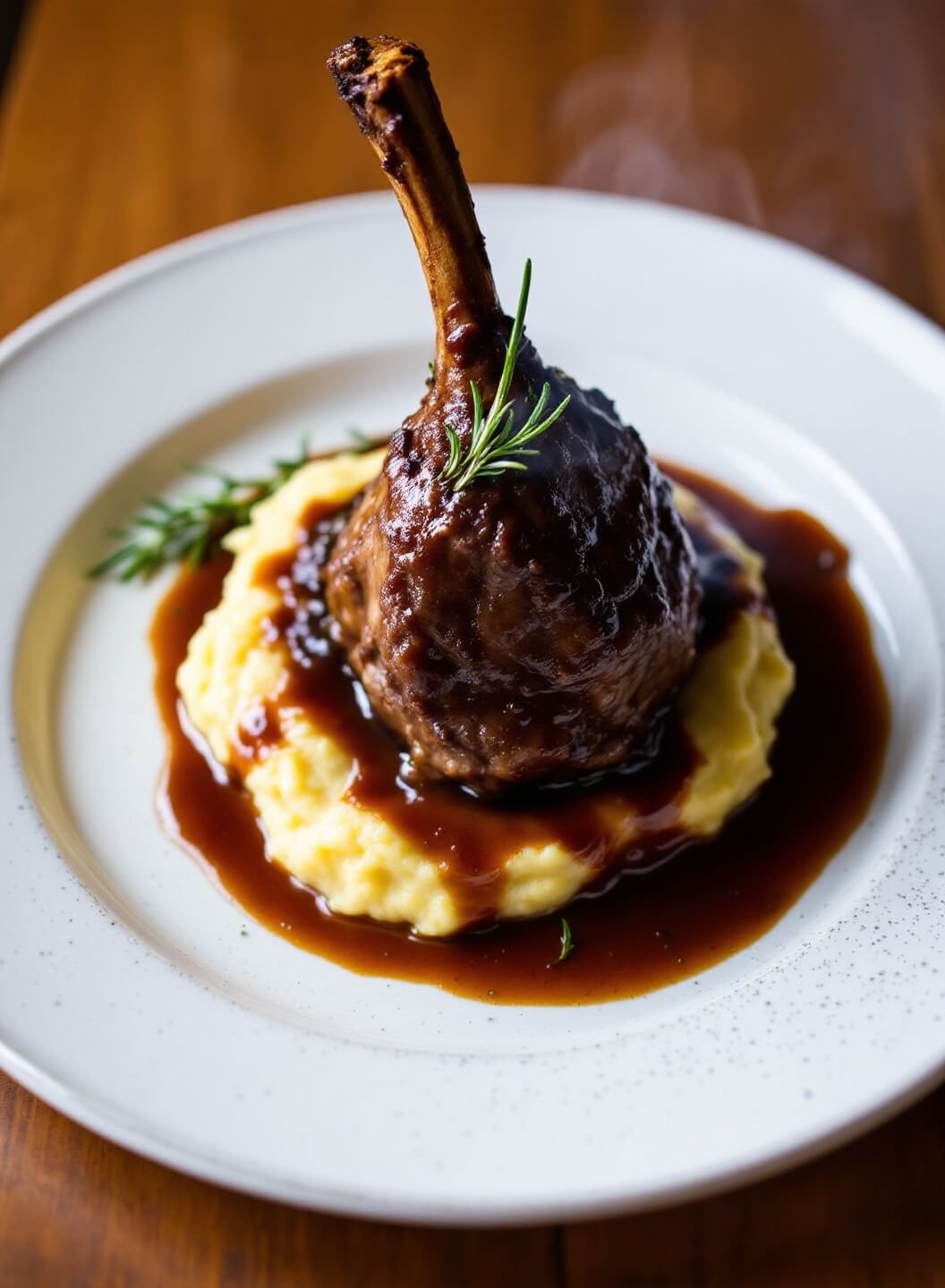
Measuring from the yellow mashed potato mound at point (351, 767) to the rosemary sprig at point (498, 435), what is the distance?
0.98 metres

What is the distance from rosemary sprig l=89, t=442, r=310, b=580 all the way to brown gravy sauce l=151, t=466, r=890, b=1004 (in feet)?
1.36

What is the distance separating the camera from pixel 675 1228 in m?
2.80

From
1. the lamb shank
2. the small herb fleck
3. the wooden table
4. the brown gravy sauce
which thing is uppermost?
the wooden table

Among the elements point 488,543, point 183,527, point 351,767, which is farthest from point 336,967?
point 183,527

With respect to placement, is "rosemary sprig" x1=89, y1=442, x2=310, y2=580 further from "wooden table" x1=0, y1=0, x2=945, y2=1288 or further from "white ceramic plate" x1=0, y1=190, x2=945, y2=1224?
"wooden table" x1=0, y1=0, x2=945, y2=1288

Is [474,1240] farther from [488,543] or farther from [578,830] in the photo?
[488,543]

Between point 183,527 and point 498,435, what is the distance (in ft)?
5.74

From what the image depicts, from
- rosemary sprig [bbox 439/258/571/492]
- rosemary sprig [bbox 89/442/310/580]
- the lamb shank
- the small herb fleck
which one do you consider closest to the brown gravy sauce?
the small herb fleck

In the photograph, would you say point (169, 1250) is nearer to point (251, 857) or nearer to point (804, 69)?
point (251, 857)

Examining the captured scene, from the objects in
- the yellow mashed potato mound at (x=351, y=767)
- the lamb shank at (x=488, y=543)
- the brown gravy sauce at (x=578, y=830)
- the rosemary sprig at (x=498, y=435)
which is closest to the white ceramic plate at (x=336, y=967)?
the brown gravy sauce at (x=578, y=830)

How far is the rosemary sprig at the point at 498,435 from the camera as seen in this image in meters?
3.04

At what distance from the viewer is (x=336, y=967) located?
3.37 m

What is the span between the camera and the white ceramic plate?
2.73m

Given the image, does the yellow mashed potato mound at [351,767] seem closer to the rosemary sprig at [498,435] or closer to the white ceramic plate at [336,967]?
the white ceramic plate at [336,967]
